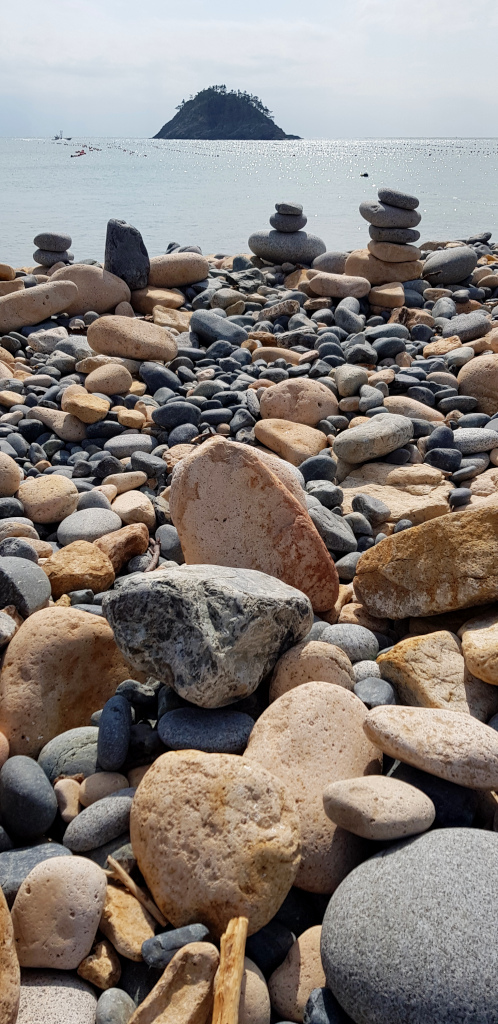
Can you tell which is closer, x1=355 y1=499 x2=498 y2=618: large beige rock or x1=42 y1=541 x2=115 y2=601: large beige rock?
x1=355 y1=499 x2=498 y2=618: large beige rock

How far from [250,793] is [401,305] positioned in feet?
25.5

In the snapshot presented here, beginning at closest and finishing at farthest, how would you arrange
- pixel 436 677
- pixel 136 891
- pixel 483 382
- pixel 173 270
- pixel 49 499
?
1. pixel 136 891
2. pixel 436 677
3. pixel 49 499
4. pixel 483 382
5. pixel 173 270

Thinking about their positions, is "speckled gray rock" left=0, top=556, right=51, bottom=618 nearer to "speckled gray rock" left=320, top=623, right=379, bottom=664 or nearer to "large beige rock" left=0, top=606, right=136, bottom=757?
"large beige rock" left=0, top=606, right=136, bottom=757

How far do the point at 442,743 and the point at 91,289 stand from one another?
7.52m

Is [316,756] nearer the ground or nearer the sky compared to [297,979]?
nearer the sky

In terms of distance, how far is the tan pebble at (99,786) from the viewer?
2260mm

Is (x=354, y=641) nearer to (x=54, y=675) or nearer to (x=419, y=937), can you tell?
(x=54, y=675)

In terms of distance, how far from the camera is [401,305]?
873 centimetres

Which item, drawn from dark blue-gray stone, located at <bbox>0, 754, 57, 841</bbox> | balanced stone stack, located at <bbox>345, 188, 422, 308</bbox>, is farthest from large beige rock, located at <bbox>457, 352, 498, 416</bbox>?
dark blue-gray stone, located at <bbox>0, 754, 57, 841</bbox>

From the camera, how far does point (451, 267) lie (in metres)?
9.82

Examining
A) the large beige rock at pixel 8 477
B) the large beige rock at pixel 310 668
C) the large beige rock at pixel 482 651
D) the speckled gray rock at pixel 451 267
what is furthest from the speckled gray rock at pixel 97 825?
the speckled gray rock at pixel 451 267

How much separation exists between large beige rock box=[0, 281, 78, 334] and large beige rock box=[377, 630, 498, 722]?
6.43 metres

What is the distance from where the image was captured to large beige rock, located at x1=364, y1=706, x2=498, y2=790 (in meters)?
1.94

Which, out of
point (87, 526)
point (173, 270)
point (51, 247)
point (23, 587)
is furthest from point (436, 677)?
point (51, 247)
